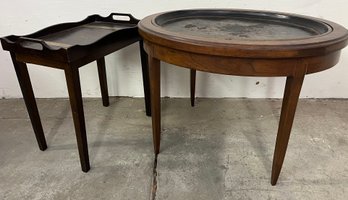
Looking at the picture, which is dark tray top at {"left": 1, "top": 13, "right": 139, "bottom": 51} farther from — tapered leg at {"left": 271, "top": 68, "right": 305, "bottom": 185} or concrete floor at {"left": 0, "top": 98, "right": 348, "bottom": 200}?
tapered leg at {"left": 271, "top": 68, "right": 305, "bottom": 185}

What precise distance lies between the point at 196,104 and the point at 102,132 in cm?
70

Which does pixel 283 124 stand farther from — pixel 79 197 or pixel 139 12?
pixel 139 12

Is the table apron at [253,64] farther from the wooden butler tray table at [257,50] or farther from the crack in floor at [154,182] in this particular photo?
the crack in floor at [154,182]

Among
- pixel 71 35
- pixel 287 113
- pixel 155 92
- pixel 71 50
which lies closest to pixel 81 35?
pixel 71 35

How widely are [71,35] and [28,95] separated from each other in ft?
1.18

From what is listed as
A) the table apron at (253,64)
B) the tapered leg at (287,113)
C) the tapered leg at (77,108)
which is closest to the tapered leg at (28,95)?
the tapered leg at (77,108)

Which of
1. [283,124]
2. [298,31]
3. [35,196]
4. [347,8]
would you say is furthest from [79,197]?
[347,8]

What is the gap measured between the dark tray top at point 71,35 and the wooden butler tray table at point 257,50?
28 cm

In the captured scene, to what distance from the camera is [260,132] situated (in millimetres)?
1724

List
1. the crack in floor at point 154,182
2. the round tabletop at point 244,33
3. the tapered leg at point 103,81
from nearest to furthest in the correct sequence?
1. the round tabletop at point 244,33
2. the crack in floor at point 154,182
3. the tapered leg at point 103,81

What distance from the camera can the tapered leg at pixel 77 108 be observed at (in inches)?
46.0

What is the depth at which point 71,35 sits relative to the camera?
56.7 inches

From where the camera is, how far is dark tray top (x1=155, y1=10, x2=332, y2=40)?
1.16 m

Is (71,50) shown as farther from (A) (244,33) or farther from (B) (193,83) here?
(B) (193,83)
